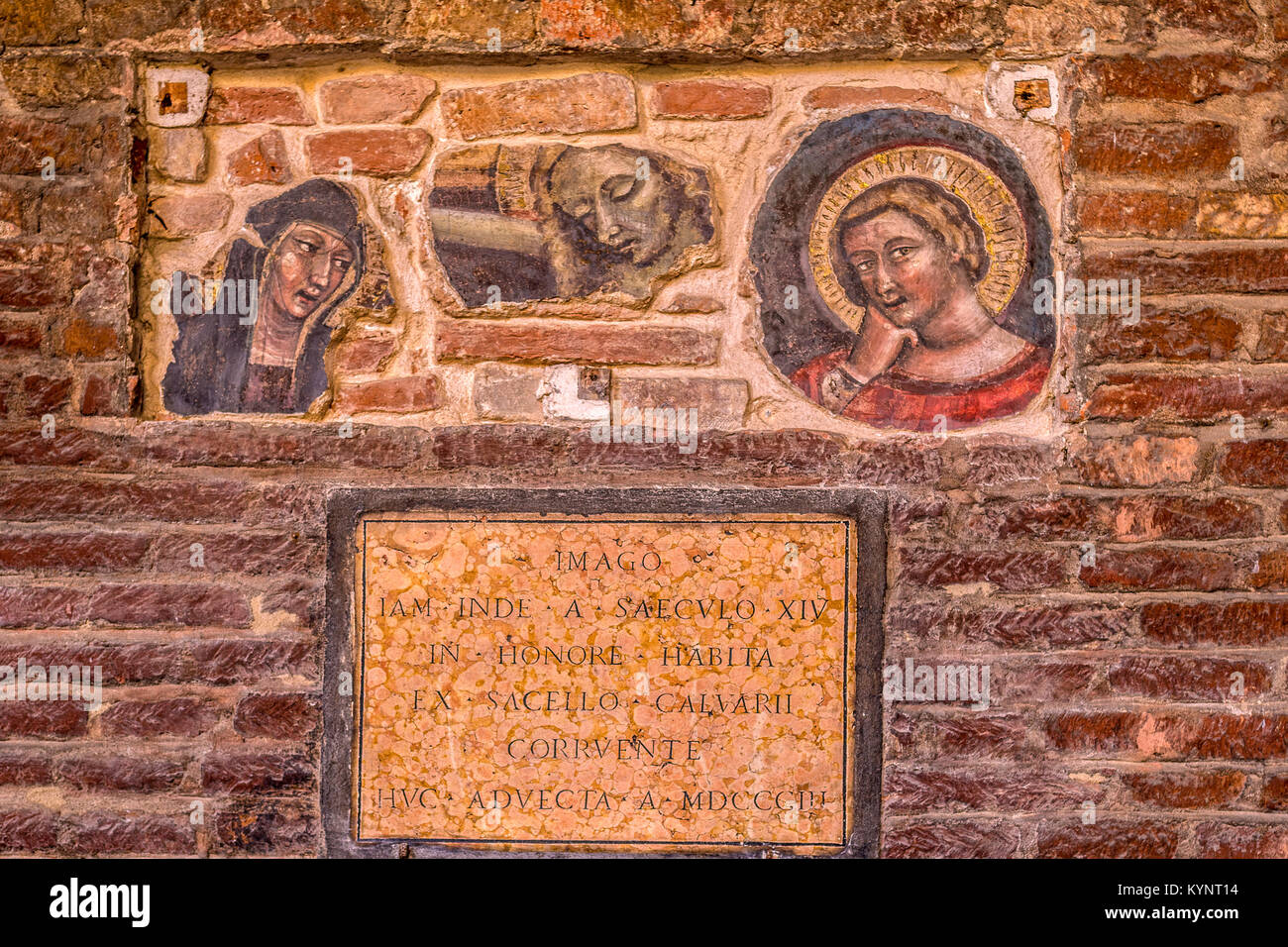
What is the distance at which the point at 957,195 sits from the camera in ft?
6.94

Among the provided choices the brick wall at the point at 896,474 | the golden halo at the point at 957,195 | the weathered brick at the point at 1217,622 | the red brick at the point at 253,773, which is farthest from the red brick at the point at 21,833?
Answer: the weathered brick at the point at 1217,622

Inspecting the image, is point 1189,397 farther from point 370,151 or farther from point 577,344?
point 370,151

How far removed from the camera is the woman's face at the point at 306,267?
2.13m

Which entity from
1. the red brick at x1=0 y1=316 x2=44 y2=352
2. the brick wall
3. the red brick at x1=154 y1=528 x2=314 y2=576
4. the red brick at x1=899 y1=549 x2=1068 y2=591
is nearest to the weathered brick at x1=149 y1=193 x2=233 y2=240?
the brick wall

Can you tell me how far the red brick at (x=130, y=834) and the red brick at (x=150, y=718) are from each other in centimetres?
18

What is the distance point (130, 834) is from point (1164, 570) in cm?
232

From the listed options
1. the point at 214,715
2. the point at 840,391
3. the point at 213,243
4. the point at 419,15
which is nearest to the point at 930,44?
the point at 840,391

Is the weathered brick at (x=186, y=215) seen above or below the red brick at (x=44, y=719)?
above

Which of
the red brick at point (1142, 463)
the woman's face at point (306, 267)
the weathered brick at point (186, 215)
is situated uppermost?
the weathered brick at point (186, 215)

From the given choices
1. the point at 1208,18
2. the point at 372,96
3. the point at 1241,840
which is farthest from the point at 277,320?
the point at 1241,840

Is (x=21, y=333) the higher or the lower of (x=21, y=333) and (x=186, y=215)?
the lower

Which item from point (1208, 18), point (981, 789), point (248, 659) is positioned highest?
point (1208, 18)

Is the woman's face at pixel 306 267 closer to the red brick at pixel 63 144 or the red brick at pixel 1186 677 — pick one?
the red brick at pixel 63 144

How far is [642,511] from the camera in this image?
82.1 inches
